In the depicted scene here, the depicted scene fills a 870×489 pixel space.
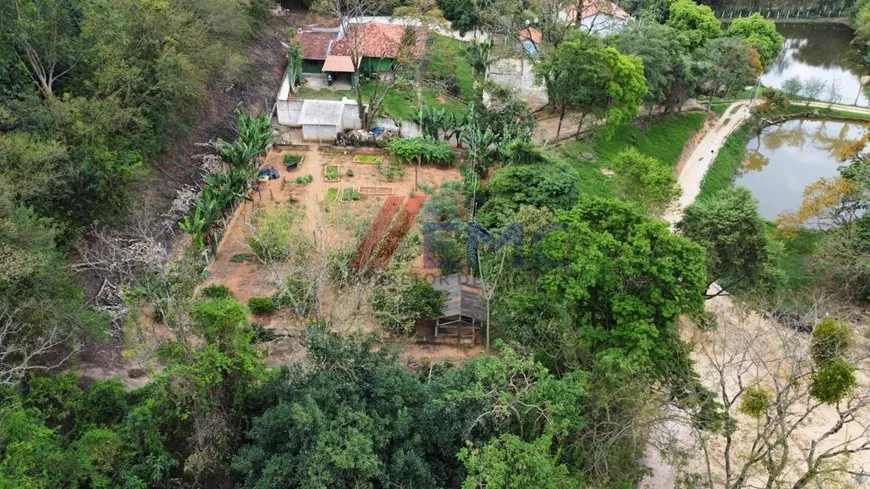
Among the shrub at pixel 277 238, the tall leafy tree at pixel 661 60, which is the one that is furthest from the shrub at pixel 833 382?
the tall leafy tree at pixel 661 60

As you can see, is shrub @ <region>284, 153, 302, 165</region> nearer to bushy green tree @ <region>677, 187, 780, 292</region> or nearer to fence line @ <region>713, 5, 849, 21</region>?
bushy green tree @ <region>677, 187, 780, 292</region>

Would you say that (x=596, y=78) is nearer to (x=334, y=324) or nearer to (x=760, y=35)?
(x=334, y=324)

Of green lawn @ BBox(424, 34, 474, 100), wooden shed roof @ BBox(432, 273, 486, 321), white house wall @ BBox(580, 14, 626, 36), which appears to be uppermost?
white house wall @ BBox(580, 14, 626, 36)

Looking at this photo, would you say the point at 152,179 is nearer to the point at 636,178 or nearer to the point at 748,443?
the point at 636,178

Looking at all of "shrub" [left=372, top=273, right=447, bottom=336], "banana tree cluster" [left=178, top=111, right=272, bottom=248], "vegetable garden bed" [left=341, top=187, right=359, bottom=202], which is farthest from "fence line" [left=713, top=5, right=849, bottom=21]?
"shrub" [left=372, top=273, right=447, bottom=336]

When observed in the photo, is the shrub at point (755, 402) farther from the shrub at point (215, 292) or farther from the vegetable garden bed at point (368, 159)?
the vegetable garden bed at point (368, 159)

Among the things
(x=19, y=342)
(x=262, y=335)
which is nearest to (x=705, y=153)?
(x=262, y=335)
